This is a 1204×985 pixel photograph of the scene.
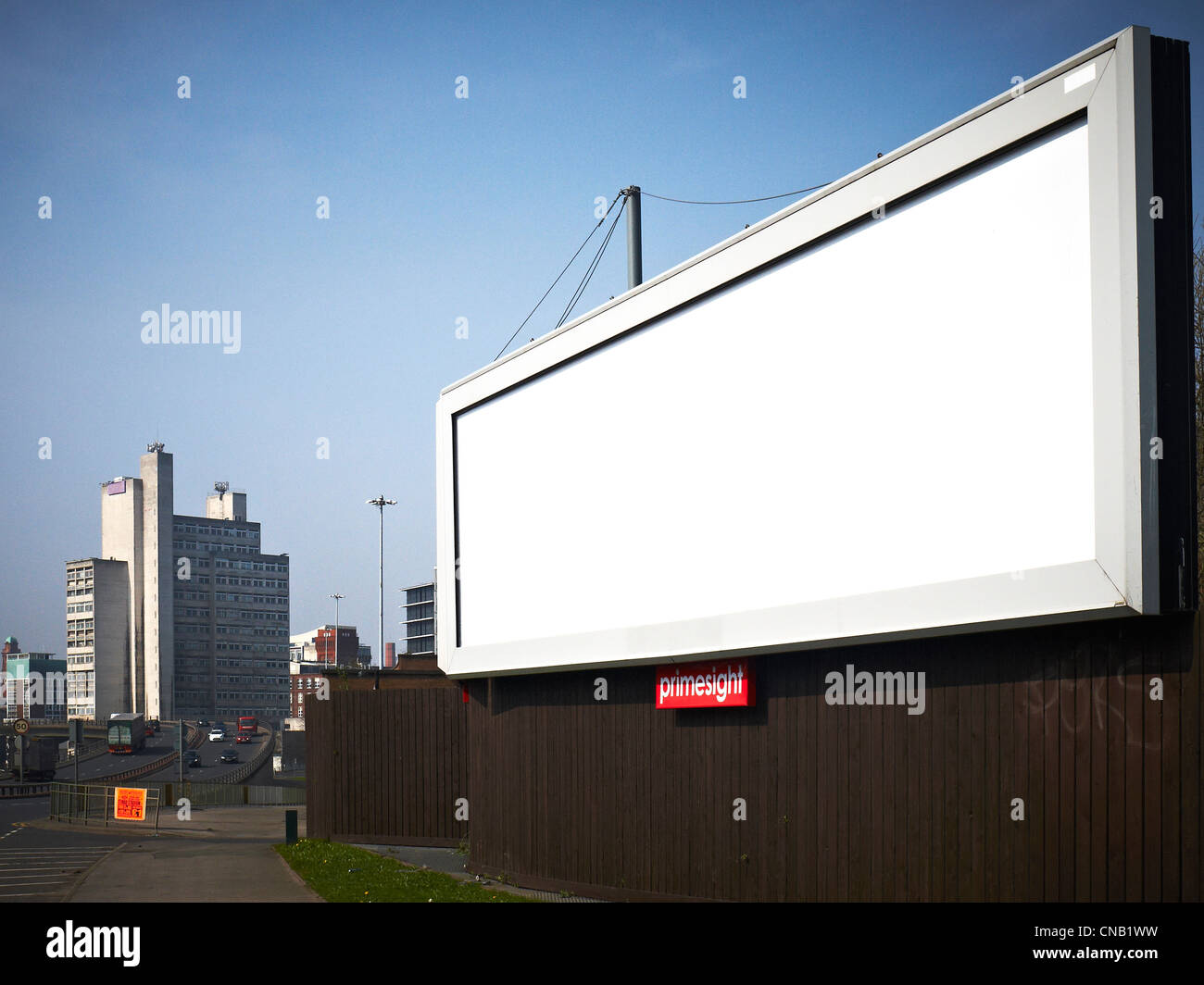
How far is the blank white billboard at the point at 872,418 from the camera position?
1076 cm

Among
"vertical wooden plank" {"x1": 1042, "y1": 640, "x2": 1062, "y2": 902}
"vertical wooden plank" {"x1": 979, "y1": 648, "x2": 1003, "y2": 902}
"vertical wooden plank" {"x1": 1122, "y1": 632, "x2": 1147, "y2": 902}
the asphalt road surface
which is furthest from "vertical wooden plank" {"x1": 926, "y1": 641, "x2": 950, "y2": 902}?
the asphalt road surface

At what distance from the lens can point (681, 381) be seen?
1666 centimetres

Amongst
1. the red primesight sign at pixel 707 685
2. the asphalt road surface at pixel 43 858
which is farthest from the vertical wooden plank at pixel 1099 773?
the asphalt road surface at pixel 43 858

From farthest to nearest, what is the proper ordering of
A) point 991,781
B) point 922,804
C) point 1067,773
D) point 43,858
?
1. point 43,858
2. point 922,804
3. point 991,781
4. point 1067,773

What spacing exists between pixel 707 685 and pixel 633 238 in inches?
372

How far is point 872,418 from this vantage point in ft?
44.0

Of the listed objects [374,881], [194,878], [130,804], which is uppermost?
[374,881]

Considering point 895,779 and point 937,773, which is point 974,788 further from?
point 895,779

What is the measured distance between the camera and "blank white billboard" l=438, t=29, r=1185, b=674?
35.3ft

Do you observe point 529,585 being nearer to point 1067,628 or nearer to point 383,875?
point 383,875

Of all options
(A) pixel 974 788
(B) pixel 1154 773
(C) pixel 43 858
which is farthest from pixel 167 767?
(B) pixel 1154 773
